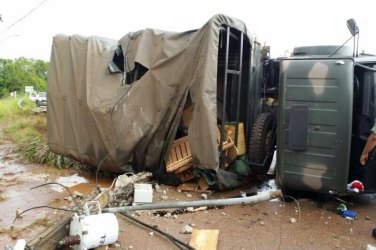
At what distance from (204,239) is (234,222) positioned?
34.3 inches

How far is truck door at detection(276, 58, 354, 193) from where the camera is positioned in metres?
4.68

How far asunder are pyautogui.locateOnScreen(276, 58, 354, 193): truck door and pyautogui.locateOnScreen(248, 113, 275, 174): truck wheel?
45.5 inches

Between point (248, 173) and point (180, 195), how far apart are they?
1.26m

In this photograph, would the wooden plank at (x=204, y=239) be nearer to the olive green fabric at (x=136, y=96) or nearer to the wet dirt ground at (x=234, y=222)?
the wet dirt ground at (x=234, y=222)

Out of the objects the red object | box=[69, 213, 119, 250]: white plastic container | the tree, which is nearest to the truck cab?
the red object

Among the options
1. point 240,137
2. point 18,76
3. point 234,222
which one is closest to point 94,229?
point 234,222

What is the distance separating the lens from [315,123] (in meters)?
4.80

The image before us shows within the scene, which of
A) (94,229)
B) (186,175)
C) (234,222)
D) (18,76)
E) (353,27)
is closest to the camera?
(94,229)

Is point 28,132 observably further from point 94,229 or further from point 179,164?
point 94,229

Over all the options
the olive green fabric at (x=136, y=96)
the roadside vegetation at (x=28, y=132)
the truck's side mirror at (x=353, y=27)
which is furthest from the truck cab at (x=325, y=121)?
the roadside vegetation at (x=28, y=132)

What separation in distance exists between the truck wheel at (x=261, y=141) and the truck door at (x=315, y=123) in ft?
3.79

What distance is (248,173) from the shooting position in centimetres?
646

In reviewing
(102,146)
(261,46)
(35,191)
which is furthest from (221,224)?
Result: (261,46)

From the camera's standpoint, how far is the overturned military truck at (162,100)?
18.5 ft
